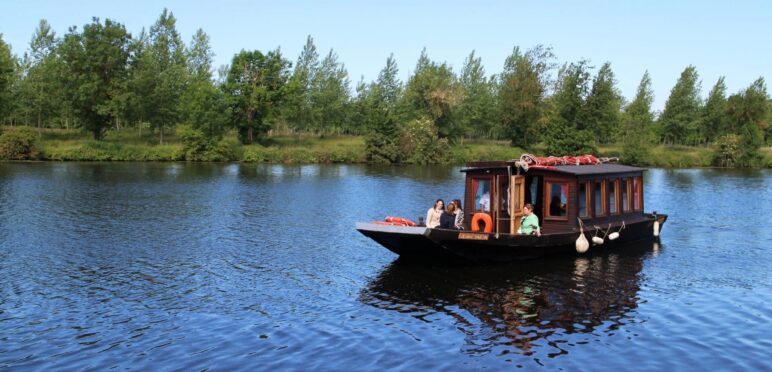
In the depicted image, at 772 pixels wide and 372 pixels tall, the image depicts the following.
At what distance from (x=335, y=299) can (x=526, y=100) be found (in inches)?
3481

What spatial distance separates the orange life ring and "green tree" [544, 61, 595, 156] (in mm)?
76662

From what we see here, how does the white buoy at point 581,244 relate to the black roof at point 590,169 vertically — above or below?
below

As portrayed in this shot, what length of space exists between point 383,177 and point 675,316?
5019 centimetres

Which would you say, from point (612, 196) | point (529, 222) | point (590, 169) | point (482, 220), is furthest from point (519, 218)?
point (612, 196)

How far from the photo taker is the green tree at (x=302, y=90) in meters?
99.2

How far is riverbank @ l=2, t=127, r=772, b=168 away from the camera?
82.2m

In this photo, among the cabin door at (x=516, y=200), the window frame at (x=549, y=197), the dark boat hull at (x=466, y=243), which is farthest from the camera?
the window frame at (x=549, y=197)

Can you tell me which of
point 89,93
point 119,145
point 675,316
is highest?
point 89,93

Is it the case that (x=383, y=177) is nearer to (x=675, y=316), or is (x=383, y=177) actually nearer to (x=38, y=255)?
(x=38, y=255)

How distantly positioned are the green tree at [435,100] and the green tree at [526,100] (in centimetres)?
810

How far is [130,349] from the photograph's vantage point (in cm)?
1508

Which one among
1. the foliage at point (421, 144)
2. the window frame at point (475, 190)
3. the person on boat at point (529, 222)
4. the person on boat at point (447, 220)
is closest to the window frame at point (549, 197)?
the person on boat at point (529, 222)

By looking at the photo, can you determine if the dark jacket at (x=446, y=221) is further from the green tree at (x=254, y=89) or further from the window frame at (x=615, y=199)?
the green tree at (x=254, y=89)

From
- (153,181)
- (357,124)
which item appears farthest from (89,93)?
(357,124)
